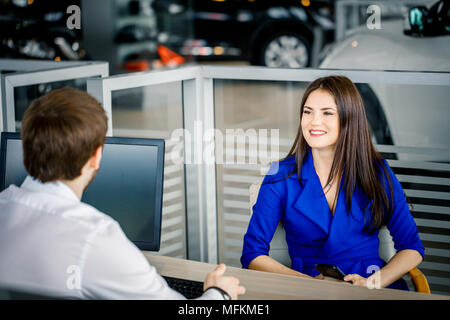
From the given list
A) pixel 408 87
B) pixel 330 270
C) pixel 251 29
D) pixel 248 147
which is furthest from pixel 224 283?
pixel 251 29

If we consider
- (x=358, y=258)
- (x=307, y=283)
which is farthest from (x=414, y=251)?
(x=307, y=283)

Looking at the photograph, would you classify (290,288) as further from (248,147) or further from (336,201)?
(248,147)

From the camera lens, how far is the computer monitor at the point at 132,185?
1.87 m

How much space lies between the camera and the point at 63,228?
130cm

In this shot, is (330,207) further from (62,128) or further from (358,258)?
(62,128)

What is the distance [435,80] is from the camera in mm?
2342

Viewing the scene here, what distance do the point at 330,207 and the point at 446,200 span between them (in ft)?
2.47

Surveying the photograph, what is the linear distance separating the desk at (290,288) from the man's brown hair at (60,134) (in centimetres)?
57

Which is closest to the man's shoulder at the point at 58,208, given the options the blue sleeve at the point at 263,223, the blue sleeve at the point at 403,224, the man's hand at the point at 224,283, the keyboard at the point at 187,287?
the man's hand at the point at 224,283

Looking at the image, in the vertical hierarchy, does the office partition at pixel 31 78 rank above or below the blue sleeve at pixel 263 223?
above

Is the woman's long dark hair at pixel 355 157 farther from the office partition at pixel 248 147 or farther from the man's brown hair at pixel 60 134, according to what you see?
the man's brown hair at pixel 60 134

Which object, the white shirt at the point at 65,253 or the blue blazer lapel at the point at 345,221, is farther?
the blue blazer lapel at the point at 345,221

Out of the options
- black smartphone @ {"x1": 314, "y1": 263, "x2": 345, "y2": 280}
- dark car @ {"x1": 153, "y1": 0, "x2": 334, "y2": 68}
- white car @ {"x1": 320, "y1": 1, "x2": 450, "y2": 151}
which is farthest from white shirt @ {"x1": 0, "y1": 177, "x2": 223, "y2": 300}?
dark car @ {"x1": 153, "y1": 0, "x2": 334, "y2": 68}
